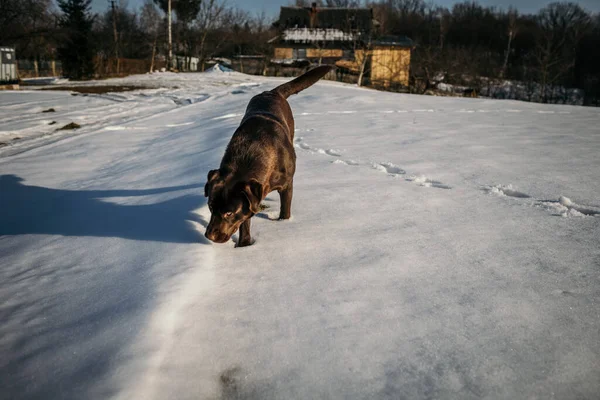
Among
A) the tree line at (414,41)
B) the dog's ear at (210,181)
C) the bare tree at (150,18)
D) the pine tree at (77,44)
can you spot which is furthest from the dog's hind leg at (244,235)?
the bare tree at (150,18)

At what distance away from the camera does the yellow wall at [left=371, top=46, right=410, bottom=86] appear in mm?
36844

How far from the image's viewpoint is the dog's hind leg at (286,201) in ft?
9.02

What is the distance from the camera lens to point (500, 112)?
30.0ft

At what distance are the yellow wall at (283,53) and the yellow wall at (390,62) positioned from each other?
11565mm

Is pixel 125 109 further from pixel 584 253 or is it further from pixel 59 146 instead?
pixel 584 253

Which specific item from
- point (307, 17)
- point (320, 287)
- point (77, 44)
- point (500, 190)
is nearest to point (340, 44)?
point (307, 17)

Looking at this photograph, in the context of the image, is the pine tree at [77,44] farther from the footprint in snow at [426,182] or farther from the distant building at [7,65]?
the footprint in snow at [426,182]

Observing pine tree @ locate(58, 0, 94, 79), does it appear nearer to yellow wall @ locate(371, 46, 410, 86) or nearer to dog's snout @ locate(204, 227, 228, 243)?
yellow wall @ locate(371, 46, 410, 86)

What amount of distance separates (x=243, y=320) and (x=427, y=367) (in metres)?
0.80

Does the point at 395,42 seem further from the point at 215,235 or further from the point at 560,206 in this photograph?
the point at 215,235

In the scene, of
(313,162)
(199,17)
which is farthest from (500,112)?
(199,17)

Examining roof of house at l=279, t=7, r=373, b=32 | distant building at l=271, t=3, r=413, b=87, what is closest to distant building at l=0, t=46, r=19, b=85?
distant building at l=271, t=3, r=413, b=87

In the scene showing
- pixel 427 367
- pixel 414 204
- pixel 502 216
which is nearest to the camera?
pixel 427 367

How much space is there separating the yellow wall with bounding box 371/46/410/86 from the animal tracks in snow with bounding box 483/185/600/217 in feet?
120
